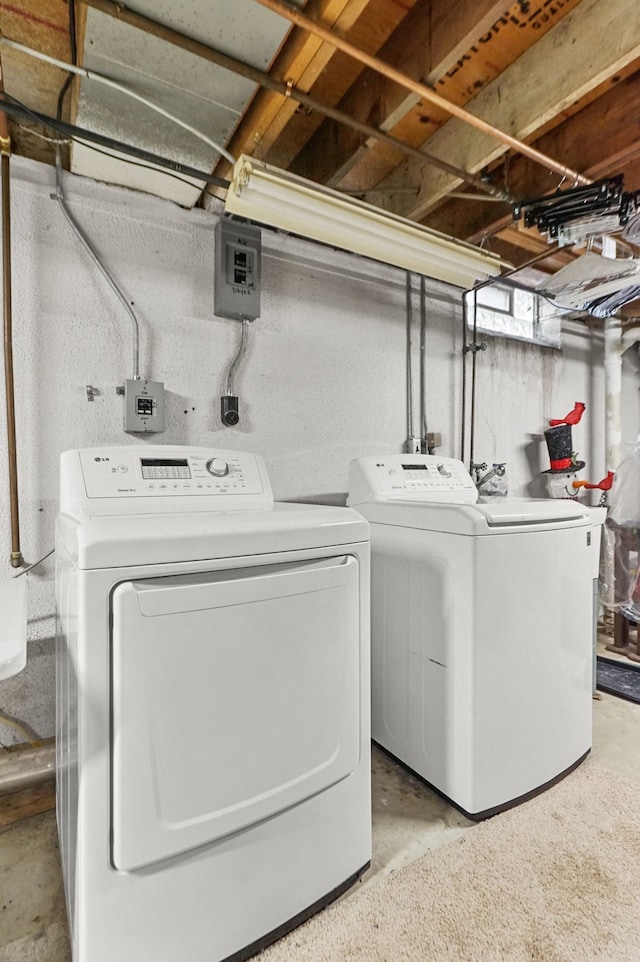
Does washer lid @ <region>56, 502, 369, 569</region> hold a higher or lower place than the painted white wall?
lower

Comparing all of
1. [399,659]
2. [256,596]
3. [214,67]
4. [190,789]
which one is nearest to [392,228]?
[214,67]

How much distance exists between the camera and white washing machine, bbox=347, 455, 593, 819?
4.36ft

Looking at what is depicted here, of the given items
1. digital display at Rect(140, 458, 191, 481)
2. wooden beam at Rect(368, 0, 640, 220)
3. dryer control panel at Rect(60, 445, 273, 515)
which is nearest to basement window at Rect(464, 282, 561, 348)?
wooden beam at Rect(368, 0, 640, 220)

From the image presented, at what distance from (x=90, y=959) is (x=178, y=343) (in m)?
1.70

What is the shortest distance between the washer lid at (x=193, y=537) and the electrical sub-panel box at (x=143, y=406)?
25.8 inches

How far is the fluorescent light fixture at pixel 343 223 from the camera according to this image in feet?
4.72

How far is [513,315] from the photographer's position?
9.44 feet

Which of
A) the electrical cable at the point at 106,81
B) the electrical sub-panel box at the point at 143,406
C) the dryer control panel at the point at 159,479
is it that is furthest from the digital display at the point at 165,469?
the electrical cable at the point at 106,81

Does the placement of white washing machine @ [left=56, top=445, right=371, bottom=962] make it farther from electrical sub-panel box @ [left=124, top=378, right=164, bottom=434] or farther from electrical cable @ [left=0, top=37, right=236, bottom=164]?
electrical cable @ [left=0, top=37, right=236, bottom=164]

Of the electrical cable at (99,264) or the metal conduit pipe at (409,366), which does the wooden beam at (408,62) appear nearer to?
the metal conduit pipe at (409,366)

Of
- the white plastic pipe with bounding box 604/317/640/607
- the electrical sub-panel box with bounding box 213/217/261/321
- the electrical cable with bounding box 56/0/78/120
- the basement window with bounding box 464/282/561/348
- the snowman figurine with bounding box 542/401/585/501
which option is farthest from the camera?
the white plastic pipe with bounding box 604/317/640/607

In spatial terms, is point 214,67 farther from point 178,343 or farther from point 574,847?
point 574,847

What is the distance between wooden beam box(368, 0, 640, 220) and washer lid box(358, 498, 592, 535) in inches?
50.6

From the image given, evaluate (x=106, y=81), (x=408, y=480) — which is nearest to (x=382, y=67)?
(x=106, y=81)
